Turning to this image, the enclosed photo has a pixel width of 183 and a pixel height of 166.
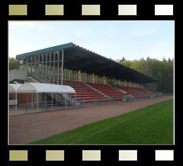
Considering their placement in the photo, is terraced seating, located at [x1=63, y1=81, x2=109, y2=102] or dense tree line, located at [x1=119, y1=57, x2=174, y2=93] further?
dense tree line, located at [x1=119, y1=57, x2=174, y2=93]

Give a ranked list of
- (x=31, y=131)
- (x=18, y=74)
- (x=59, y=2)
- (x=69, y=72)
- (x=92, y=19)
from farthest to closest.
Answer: (x=69, y=72)
(x=18, y=74)
(x=31, y=131)
(x=92, y=19)
(x=59, y=2)

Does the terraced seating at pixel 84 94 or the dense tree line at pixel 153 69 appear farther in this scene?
the dense tree line at pixel 153 69

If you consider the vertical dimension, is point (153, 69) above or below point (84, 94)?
above

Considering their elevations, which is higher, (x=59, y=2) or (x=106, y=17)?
(x=59, y=2)

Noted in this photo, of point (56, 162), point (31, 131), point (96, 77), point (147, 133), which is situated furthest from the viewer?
point (96, 77)

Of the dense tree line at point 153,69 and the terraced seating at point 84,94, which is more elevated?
the dense tree line at point 153,69

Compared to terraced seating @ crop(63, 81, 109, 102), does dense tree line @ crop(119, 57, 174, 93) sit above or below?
above

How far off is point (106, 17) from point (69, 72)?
983 inches

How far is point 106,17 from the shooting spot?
299cm

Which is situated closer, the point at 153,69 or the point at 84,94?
the point at 84,94

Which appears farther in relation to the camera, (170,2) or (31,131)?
(31,131)
